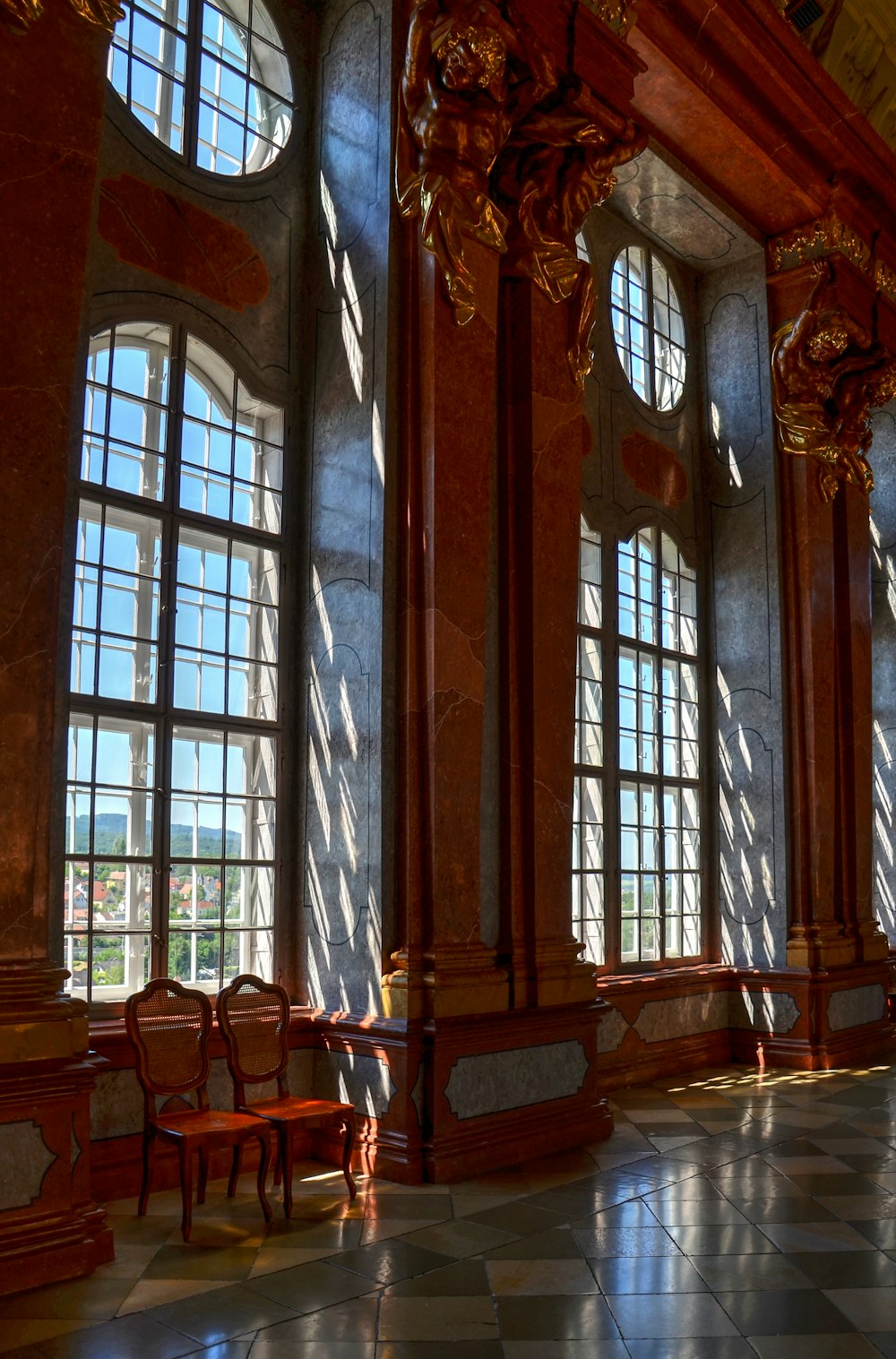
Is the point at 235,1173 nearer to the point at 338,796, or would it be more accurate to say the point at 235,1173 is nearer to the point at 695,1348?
the point at 338,796

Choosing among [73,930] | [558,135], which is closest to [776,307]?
[558,135]

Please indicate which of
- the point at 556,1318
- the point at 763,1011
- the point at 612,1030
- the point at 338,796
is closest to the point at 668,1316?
the point at 556,1318

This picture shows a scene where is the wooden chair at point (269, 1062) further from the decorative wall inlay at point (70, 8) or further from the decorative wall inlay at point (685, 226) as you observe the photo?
the decorative wall inlay at point (685, 226)

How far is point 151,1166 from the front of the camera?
5.09 meters

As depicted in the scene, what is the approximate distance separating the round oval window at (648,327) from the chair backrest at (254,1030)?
6.15m

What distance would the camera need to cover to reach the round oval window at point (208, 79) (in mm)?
6238

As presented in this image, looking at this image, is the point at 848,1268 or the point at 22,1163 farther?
the point at 848,1268

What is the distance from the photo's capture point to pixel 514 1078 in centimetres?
627

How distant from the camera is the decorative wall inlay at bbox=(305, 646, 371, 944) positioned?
20.2 ft

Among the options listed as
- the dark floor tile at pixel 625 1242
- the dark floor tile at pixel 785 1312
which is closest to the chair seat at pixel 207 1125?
the dark floor tile at pixel 625 1242

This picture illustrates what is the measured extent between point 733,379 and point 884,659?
169 inches

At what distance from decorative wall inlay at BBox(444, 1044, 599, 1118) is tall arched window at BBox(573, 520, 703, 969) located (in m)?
1.83

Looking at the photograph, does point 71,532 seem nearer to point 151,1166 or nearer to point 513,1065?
point 151,1166

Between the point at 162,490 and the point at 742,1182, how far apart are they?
4446 millimetres
